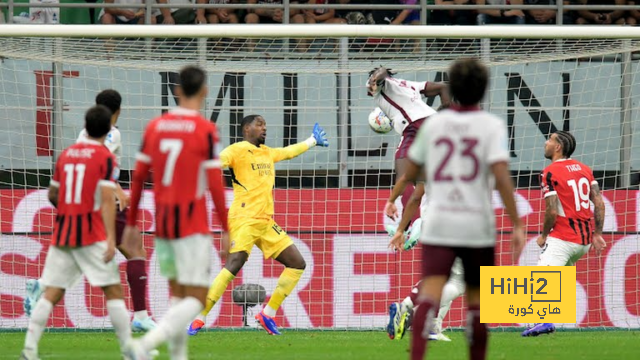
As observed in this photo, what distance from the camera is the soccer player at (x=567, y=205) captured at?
37.2 ft

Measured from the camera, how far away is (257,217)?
11.8m

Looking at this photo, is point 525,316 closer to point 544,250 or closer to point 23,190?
point 544,250

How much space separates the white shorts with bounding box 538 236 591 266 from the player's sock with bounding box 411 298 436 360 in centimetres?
552

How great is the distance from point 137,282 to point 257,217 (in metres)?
1.68

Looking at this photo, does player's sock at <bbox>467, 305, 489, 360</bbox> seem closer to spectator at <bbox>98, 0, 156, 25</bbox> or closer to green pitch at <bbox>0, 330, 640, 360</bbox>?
green pitch at <bbox>0, 330, 640, 360</bbox>

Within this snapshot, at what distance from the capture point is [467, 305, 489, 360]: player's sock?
6340 mm

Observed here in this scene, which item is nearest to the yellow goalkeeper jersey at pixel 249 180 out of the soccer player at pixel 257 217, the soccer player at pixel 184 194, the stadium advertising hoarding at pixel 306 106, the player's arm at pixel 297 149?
the soccer player at pixel 257 217

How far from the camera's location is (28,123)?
13.6m

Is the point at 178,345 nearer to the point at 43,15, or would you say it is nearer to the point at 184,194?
the point at 184,194

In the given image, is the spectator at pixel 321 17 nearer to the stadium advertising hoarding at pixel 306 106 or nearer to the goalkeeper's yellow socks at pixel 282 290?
the stadium advertising hoarding at pixel 306 106

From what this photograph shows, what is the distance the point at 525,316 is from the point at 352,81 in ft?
13.1

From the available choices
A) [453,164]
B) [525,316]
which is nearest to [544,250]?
[525,316]

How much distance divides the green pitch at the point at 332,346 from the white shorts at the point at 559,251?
2.63 ft

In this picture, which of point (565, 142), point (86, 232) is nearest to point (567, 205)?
point (565, 142)
